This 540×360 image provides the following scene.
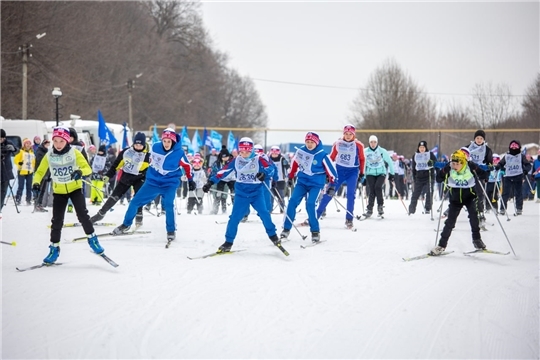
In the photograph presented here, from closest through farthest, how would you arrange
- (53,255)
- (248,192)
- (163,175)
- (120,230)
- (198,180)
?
(53,255) → (248,192) → (163,175) → (120,230) → (198,180)

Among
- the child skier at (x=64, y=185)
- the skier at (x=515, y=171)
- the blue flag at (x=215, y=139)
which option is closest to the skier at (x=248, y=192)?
the child skier at (x=64, y=185)

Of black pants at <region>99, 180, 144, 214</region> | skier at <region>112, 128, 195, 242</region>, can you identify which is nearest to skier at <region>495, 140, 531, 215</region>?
skier at <region>112, 128, 195, 242</region>

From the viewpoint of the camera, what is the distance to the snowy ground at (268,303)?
5086mm

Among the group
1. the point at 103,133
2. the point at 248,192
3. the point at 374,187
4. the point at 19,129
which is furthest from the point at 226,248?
the point at 19,129

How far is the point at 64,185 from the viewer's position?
7801mm

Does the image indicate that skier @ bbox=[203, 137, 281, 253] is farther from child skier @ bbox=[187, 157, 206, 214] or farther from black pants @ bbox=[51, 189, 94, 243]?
child skier @ bbox=[187, 157, 206, 214]

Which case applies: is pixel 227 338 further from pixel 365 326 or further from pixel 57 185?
pixel 57 185

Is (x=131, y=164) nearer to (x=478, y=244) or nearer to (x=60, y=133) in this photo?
(x=60, y=133)

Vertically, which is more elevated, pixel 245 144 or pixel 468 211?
pixel 245 144

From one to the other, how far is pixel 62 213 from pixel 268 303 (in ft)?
11.0

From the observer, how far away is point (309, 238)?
10.7 metres

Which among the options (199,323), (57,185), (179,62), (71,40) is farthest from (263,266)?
(179,62)

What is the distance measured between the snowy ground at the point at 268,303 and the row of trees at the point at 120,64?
26.6 m

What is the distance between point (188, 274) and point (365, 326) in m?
2.77
